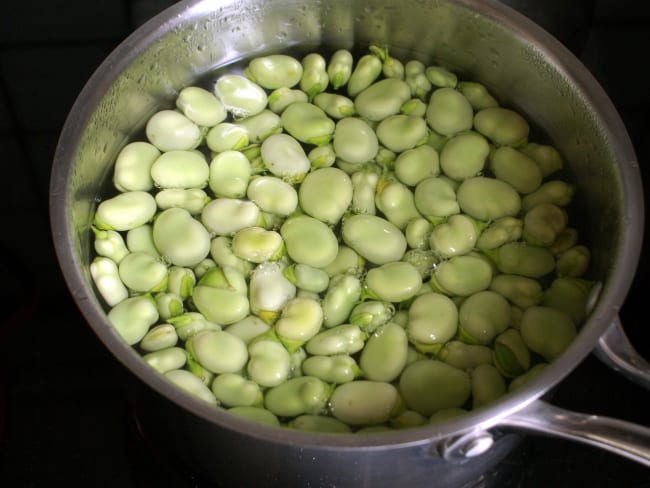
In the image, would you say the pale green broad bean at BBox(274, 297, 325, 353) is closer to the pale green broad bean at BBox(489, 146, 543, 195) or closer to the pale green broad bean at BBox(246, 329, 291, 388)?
the pale green broad bean at BBox(246, 329, 291, 388)

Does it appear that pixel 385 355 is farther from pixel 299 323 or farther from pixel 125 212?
pixel 125 212

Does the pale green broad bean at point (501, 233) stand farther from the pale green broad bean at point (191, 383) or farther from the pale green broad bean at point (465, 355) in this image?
the pale green broad bean at point (191, 383)

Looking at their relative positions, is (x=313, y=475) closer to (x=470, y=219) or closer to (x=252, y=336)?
(x=252, y=336)

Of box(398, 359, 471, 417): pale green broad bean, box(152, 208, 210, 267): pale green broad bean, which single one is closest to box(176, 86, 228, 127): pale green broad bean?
box(152, 208, 210, 267): pale green broad bean

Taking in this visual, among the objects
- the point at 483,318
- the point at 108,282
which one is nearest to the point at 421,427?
the point at 483,318

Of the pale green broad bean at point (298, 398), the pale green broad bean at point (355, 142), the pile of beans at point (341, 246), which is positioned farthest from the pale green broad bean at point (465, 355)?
the pale green broad bean at point (355, 142)

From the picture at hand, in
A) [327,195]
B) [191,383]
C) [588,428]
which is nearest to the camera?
[588,428]
